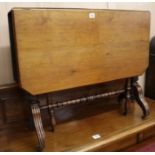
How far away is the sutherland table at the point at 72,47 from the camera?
1.34 m

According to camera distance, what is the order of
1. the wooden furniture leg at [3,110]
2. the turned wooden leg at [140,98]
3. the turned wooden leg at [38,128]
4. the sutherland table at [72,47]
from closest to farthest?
the sutherland table at [72,47], the turned wooden leg at [38,128], the wooden furniture leg at [3,110], the turned wooden leg at [140,98]

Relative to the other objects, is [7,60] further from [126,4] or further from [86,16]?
[126,4]

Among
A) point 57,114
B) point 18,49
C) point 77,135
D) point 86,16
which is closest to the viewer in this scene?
point 18,49

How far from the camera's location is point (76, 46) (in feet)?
4.91

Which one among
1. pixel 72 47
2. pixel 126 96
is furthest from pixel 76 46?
pixel 126 96

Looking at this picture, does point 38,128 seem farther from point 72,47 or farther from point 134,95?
point 134,95

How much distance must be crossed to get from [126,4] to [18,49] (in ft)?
4.43

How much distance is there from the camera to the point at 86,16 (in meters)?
1.50

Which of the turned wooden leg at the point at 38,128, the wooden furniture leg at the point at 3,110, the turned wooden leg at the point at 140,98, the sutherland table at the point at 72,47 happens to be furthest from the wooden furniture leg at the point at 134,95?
the wooden furniture leg at the point at 3,110

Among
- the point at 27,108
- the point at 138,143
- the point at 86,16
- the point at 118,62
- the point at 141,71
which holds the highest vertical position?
the point at 86,16

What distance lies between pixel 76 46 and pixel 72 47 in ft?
0.11

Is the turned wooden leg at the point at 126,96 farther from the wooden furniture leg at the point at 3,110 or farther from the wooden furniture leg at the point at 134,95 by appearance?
the wooden furniture leg at the point at 3,110

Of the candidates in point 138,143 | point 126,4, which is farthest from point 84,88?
point 126,4

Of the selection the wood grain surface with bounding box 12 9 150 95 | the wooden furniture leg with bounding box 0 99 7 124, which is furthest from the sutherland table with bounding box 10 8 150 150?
the wooden furniture leg with bounding box 0 99 7 124
